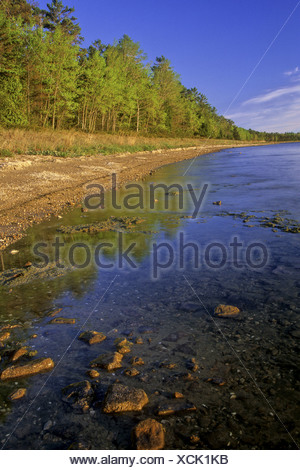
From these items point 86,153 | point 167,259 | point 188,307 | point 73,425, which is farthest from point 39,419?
point 86,153

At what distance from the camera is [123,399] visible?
2492 millimetres

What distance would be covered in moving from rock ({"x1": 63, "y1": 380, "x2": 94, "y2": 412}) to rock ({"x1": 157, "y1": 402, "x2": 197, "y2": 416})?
0.58 m

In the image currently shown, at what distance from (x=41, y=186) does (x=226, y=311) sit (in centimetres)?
1025

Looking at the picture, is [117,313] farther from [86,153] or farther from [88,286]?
[86,153]

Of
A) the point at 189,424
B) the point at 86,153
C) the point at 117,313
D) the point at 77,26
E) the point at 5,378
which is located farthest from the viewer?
the point at 77,26

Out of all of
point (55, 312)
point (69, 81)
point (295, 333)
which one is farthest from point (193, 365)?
point (69, 81)

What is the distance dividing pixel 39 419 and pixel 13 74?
1424 inches

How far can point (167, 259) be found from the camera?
6059 millimetres

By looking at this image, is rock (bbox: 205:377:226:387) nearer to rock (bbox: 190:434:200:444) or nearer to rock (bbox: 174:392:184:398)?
rock (bbox: 174:392:184:398)

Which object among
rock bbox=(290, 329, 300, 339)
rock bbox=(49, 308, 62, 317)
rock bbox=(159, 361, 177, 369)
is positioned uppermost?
rock bbox=(290, 329, 300, 339)

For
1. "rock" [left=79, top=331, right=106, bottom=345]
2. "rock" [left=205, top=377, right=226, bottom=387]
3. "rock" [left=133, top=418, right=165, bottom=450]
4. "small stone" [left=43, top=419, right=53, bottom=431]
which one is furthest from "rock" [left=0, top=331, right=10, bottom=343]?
"rock" [left=205, top=377, right=226, bottom=387]

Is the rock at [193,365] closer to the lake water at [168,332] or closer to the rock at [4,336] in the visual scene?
the lake water at [168,332]

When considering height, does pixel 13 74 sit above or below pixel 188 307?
above

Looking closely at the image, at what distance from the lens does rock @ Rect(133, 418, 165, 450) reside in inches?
84.7
